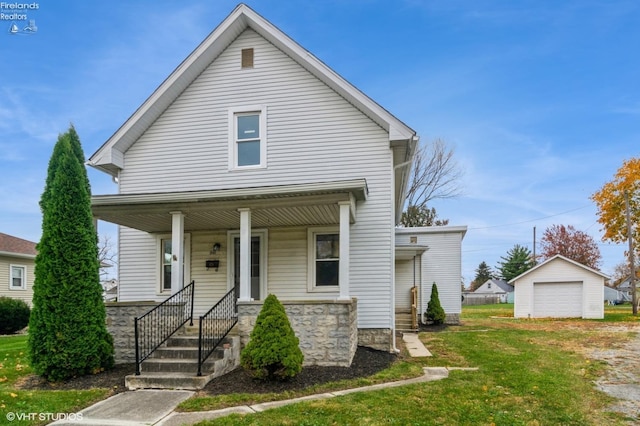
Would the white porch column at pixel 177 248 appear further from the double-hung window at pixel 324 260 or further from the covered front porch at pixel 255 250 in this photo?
the double-hung window at pixel 324 260

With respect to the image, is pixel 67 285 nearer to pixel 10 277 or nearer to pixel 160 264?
pixel 160 264

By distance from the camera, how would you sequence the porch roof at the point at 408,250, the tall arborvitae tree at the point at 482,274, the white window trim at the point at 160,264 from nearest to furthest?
the white window trim at the point at 160,264
the porch roof at the point at 408,250
the tall arborvitae tree at the point at 482,274

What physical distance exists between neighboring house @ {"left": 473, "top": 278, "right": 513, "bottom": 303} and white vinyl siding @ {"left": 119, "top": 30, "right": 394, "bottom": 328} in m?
51.9

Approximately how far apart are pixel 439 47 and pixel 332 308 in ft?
40.8

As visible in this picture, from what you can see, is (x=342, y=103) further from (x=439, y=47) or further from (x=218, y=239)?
(x=439, y=47)

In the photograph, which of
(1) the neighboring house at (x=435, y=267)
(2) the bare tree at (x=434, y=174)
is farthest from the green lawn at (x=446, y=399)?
(2) the bare tree at (x=434, y=174)

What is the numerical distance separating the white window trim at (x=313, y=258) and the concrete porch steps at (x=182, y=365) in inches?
99.7

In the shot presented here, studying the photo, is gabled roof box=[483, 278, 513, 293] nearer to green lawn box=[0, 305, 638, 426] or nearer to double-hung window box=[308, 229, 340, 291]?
green lawn box=[0, 305, 638, 426]

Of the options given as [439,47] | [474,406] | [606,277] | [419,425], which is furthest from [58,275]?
[606,277]

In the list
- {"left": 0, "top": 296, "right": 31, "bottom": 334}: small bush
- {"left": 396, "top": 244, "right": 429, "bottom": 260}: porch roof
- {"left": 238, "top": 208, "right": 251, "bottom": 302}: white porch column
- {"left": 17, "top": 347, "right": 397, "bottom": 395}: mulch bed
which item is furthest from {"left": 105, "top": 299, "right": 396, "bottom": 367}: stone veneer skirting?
{"left": 0, "top": 296, "right": 31, "bottom": 334}: small bush

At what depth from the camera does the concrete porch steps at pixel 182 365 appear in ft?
20.0

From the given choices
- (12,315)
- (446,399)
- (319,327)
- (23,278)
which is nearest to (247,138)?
(319,327)

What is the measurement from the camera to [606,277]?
19.3 meters

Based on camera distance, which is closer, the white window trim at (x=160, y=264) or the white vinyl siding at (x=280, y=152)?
the white vinyl siding at (x=280, y=152)
